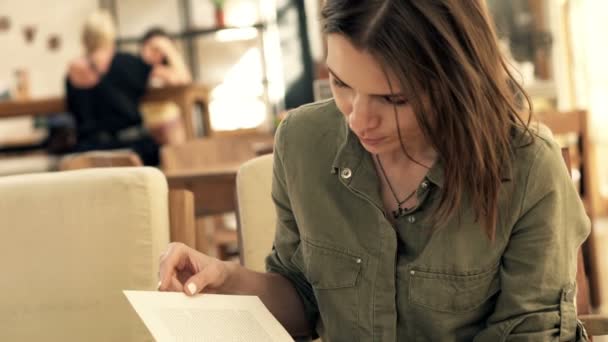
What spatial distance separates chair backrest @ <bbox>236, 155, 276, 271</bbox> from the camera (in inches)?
65.3

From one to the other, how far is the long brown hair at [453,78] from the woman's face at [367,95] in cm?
1

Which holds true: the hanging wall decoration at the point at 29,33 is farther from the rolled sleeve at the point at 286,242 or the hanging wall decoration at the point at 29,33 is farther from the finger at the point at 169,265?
the finger at the point at 169,265

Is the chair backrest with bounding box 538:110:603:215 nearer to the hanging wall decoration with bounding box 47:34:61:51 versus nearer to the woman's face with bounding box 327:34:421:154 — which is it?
the woman's face with bounding box 327:34:421:154

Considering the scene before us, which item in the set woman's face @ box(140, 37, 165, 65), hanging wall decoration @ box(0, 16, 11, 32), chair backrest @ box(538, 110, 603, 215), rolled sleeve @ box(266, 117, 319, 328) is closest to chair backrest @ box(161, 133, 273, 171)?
chair backrest @ box(538, 110, 603, 215)

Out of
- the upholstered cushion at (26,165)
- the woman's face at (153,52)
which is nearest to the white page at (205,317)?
the upholstered cushion at (26,165)

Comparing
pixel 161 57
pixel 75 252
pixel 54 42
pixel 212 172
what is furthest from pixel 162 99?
pixel 75 252

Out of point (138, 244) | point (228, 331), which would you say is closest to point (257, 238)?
point (138, 244)

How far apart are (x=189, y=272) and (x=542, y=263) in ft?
1.49

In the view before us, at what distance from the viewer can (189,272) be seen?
4.20 feet

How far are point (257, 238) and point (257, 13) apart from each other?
7612 millimetres

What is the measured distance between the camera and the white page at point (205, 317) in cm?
111

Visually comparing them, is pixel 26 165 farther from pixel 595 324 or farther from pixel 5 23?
pixel 595 324

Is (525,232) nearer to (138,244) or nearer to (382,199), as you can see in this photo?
(382,199)

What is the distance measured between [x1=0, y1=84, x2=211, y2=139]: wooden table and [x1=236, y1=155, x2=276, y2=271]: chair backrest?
12.1 ft
